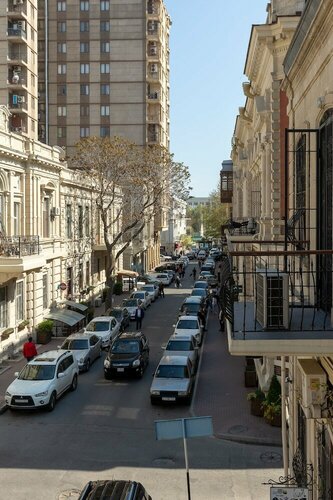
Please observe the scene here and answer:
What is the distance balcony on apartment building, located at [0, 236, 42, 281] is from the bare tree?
874 cm

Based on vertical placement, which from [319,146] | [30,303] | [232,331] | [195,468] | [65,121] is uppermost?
[65,121]

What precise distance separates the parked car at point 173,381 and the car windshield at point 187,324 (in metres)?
7.36

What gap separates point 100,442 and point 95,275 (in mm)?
29927

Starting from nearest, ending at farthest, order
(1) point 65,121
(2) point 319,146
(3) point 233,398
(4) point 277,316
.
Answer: (4) point 277,316 → (2) point 319,146 → (3) point 233,398 → (1) point 65,121

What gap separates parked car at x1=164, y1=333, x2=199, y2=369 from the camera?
79.0ft

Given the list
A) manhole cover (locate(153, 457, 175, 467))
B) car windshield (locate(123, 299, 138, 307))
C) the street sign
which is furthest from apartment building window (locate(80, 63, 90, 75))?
the street sign

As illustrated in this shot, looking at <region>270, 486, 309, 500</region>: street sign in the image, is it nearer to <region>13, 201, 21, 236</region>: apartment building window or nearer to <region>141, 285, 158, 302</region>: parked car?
<region>13, 201, 21, 236</region>: apartment building window

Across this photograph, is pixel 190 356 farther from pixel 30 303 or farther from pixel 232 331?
pixel 232 331

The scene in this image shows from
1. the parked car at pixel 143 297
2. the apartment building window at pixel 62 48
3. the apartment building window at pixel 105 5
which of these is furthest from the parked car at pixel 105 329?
the apartment building window at pixel 105 5

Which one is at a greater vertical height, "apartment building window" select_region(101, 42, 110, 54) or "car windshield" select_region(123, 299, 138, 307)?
"apartment building window" select_region(101, 42, 110, 54)

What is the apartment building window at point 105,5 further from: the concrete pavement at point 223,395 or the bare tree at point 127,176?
the concrete pavement at point 223,395

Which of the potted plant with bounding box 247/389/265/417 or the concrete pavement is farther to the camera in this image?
the potted plant with bounding box 247/389/265/417

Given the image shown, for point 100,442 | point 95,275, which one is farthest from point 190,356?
point 95,275

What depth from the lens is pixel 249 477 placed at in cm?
1378
